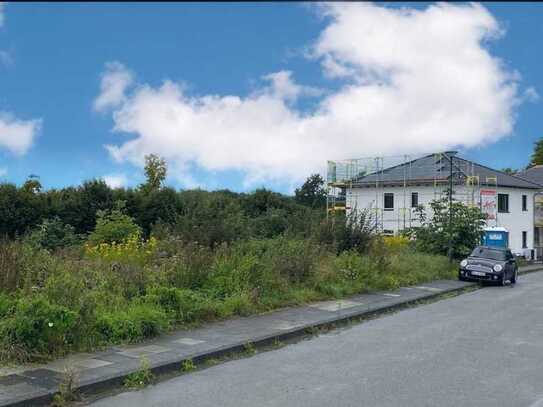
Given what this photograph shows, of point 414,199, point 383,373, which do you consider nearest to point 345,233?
point 383,373

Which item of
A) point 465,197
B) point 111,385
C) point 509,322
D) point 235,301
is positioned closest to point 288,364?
point 111,385

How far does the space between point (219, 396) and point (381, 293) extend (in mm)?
11413

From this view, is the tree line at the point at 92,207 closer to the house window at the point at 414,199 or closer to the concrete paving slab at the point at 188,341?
the concrete paving slab at the point at 188,341

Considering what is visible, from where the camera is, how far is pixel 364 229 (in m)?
22.2

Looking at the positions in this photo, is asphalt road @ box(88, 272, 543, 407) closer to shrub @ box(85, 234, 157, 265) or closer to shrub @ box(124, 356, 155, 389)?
shrub @ box(124, 356, 155, 389)

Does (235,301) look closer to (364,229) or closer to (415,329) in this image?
(415,329)

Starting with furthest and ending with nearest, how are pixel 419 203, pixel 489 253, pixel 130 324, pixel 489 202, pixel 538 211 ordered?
1. pixel 538 211
2. pixel 419 203
3. pixel 489 202
4. pixel 489 253
5. pixel 130 324

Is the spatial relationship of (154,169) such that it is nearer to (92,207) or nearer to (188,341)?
(92,207)

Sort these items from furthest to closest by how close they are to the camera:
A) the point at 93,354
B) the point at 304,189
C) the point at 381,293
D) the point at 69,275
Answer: the point at 304,189 → the point at 381,293 → the point at 69,275 → the point at 93,354

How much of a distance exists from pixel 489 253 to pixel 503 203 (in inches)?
1122

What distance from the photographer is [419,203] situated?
166ft

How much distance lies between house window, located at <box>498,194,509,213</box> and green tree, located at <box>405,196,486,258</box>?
23.8 metres

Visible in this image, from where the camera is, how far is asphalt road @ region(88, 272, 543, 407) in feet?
21.9

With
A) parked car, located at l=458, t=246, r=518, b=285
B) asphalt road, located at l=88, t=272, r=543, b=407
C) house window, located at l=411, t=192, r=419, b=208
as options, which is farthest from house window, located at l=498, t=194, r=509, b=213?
asphalt road, located at l=88, t=272, r=543, b=407
